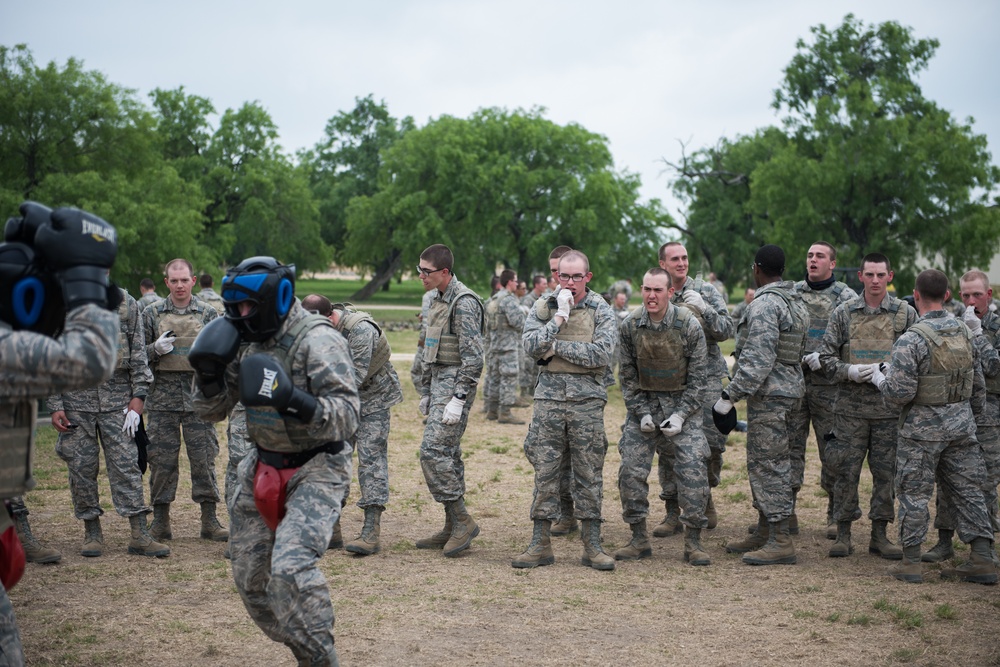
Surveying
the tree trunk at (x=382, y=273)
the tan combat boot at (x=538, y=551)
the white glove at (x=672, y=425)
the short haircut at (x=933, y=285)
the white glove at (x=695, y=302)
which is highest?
the tree trunk at (x=382, y=273)

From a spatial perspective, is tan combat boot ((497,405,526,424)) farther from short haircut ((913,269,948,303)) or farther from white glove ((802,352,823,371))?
short haircut ((913,269,948,303))

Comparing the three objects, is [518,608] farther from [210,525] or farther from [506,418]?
[506,418]

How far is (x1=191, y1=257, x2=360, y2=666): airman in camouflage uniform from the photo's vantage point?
4.85 meters

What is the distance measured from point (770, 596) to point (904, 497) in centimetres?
140

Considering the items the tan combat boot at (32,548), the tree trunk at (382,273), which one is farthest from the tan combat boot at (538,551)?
the tree trunk at (382,273)

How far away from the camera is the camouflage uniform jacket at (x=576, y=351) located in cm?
788

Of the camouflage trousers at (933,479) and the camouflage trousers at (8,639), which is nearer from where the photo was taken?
the camouflage trousers at (8,639)

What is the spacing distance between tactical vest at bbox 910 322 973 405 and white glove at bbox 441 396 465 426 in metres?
3.70

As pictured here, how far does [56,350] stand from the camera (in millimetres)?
4121

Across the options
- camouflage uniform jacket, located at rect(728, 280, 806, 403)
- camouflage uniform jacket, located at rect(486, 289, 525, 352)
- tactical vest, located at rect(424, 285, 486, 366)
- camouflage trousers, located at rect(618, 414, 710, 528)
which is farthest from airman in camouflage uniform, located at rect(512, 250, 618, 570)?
camouflage uniform jacket, located at rect(486, 289, 525, 352)

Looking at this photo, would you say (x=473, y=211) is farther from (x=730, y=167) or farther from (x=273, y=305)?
(x=273, y=305)

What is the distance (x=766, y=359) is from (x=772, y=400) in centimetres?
40

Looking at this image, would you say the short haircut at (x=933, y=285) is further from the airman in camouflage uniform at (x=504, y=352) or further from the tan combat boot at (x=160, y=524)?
the airman in camouflage uniform at (x=504, y=352)

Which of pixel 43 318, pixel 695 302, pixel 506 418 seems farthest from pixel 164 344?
pixel 506 418
